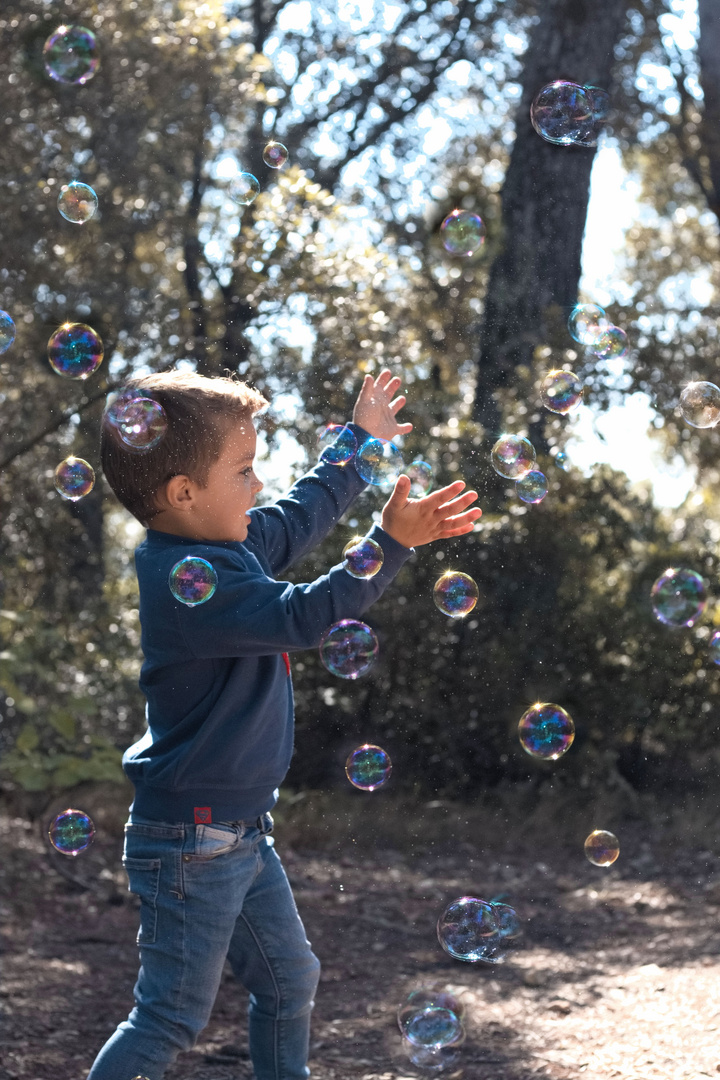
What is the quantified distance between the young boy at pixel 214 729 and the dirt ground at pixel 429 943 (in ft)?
2.46

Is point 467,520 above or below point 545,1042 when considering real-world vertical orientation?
above

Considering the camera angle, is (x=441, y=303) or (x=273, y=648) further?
(x=441, y=303)

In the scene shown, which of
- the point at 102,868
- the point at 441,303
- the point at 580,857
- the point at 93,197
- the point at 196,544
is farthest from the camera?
the point at 441,303

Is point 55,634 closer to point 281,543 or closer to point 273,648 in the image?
point 281,543

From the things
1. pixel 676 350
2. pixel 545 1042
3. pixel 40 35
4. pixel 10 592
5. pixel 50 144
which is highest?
pixel 40 35

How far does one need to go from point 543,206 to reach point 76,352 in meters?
3.64

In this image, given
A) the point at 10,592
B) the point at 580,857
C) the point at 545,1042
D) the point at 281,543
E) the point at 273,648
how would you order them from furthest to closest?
the point at 10,592
the point at 580,857
the point at 545,1042
the point at 281,543
the point at 273,648

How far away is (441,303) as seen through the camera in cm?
771

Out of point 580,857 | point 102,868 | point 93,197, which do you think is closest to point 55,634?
point 102,868

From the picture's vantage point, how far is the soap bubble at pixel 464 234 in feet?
12.4

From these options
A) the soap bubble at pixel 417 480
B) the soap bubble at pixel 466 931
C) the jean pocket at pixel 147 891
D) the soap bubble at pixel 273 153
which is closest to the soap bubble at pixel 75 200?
the soap bubble at pixel 273 153

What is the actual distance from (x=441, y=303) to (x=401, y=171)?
2.36m

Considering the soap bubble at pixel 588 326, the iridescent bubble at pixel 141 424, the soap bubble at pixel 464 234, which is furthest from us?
the soap bubble at pixel 588 326

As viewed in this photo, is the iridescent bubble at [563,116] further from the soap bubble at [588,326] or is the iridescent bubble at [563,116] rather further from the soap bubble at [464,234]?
the soap bubble at [588,326]
